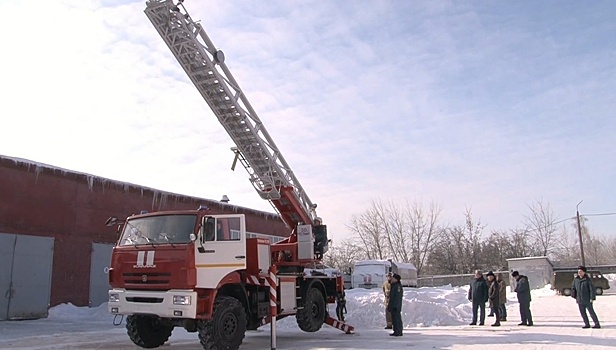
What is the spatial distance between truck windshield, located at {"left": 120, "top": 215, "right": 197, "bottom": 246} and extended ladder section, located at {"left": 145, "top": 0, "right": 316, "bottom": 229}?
4.66 metres

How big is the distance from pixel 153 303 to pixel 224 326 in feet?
4.90

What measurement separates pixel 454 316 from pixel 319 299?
5391 mm

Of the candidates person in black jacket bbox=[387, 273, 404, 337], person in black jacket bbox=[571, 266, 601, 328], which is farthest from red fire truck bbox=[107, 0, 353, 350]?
person in black jacket bbox=[571, 266, 601, 328]

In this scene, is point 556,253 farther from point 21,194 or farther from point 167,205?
point 21,194

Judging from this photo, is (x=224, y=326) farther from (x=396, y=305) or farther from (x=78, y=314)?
(x=78, y=314)

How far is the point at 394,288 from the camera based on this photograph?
47.0 ft

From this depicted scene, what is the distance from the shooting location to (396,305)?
1393 cm

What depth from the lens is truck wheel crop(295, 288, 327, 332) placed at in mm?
14492

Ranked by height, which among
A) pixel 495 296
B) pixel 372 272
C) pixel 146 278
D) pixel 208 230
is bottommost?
pixel 495 296

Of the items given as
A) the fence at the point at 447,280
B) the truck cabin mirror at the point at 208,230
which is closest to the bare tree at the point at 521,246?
the fence at the point at 447,280

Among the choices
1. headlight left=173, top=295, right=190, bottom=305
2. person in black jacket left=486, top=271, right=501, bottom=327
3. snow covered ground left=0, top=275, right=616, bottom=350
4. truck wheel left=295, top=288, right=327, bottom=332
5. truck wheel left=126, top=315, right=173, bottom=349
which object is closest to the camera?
headlight left=173, top=295, right=190, bottom=305

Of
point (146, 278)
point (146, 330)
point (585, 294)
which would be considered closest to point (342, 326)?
point (146, 330)

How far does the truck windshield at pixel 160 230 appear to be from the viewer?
35.5 ft

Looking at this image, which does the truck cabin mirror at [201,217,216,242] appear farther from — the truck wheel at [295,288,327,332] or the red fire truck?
the truck wheel at [295,288,327,332]
